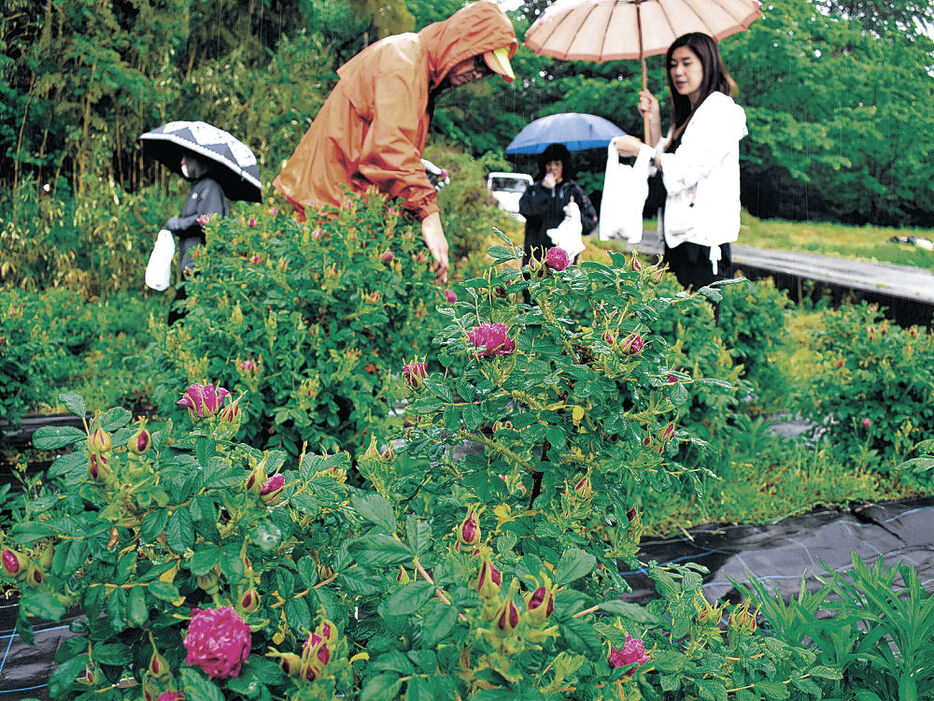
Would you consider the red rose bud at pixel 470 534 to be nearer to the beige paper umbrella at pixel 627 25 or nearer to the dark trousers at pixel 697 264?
the dark trousers at pixel 697 264

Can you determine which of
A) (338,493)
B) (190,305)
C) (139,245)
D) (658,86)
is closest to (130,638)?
(338,493)

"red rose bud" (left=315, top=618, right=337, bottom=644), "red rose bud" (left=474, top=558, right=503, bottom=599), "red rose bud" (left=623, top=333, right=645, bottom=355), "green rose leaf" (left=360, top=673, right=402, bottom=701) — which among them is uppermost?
"red rose bud" (left=623, top=333, right=645, bottom=355)

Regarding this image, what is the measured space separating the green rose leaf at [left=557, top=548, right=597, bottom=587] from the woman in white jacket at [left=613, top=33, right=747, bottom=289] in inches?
103

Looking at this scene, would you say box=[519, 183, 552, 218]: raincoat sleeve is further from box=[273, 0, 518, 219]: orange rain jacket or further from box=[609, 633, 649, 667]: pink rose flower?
box=[609, 633, 649, 667]: pink rose flower

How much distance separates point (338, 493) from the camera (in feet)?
3.38

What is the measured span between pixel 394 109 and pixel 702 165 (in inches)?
56.1

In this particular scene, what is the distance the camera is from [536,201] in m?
5.77

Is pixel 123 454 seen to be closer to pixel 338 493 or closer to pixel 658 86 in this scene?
pixel 338 493

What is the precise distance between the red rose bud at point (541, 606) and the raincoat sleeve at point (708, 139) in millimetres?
2786

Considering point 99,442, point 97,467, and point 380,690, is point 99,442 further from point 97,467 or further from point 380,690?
point 380,690

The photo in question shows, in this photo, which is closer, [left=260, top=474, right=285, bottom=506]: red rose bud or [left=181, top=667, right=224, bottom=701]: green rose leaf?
[left=181, top=667, right=224, bottom=701]: green rose leaf

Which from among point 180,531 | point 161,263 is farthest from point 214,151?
point 180,531

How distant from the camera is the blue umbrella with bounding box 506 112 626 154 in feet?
25.8

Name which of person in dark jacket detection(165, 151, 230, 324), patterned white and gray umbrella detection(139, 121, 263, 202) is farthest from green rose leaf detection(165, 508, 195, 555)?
patterned white and gray umbrella detection(139, 121, 263, 202)
